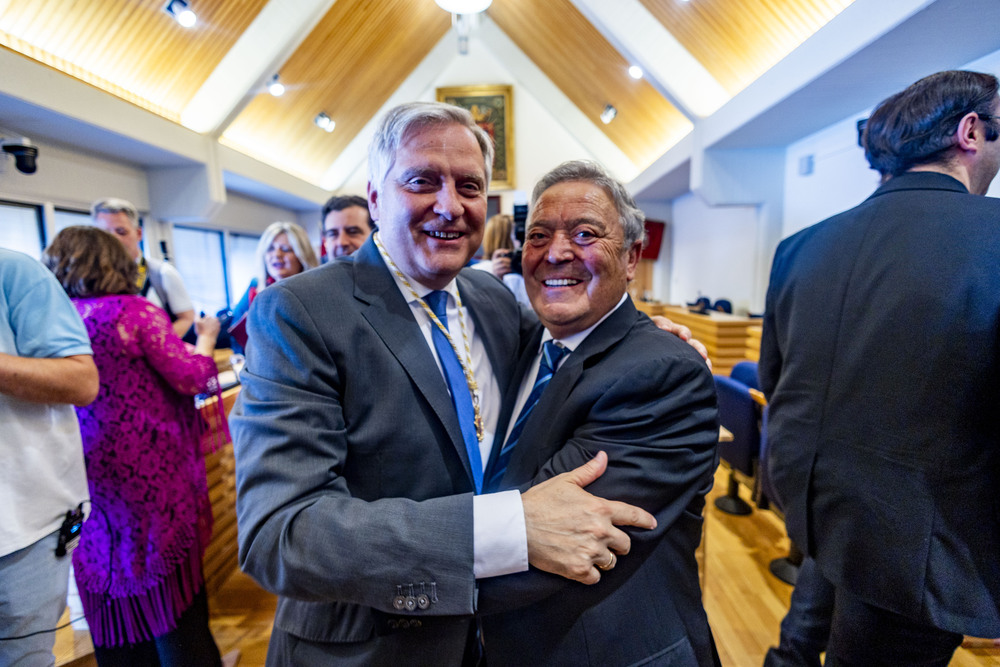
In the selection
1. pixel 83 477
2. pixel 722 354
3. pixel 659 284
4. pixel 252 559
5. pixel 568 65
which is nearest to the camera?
pixel 252 559

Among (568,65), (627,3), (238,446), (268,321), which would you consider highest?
(568,65)

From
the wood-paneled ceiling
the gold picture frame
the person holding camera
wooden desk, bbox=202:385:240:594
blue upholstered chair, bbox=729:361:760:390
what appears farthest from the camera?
the gold picture frame

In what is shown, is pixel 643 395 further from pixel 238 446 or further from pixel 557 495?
pixel 238 446

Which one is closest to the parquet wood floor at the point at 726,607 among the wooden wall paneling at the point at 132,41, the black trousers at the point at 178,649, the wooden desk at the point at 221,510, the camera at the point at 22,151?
the wooden desk at the point at 221,510

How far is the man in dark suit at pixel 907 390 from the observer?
3.59ft

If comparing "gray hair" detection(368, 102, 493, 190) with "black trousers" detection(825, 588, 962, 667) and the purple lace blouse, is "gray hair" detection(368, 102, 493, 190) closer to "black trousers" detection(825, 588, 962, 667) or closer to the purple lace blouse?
the purple lace blouse

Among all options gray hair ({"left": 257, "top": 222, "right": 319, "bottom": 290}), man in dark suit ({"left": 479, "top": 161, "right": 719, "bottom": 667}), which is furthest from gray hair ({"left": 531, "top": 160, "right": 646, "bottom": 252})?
gray hair ({"left": 257, "top": 222, "right": 319, "bottom": 290})

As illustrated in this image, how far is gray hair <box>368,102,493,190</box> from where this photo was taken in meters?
1.03

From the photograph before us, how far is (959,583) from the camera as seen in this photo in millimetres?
1100

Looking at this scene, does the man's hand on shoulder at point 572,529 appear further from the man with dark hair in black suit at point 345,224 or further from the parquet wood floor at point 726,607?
the man with dark hair in black suit at point 345,224

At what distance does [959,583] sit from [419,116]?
1.69m

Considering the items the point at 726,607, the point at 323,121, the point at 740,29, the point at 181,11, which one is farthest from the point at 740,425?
the point at 323,121

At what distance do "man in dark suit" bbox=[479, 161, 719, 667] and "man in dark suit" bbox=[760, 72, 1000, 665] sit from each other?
545mm

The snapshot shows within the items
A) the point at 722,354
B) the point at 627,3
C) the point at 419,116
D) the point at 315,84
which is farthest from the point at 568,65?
the point at 419,116
